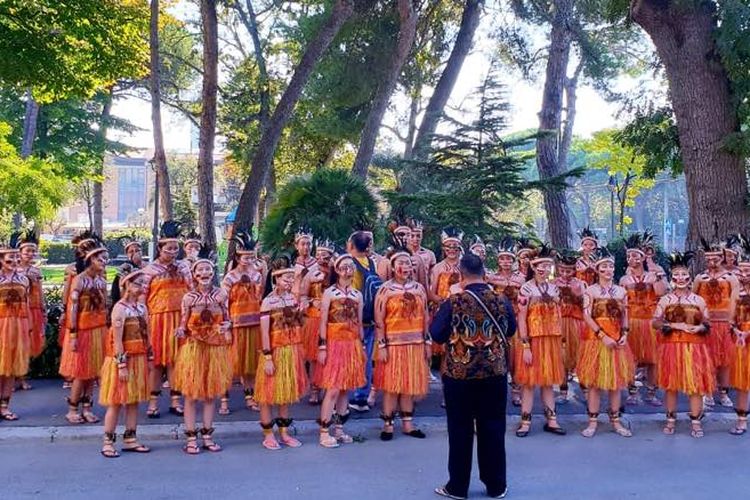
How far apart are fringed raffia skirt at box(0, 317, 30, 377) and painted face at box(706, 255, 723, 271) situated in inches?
304

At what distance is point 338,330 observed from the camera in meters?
6.67

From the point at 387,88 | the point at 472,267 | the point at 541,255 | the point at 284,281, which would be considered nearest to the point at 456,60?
the point at 387,88

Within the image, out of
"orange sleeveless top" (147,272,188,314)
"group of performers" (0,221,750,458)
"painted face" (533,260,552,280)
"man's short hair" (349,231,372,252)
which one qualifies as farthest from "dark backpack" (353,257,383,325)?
"orange sleeveless top" (147,272,188,314)

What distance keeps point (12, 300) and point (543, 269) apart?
5.74 meters

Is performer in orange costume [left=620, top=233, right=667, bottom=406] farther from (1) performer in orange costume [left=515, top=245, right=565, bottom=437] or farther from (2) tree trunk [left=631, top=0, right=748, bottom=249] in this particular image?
(2) tree trunk [left=631, top=0, right=748, bottom=249]

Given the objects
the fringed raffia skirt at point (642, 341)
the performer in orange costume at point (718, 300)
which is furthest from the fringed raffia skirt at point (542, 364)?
the performer in orange costume at point (718, 300)

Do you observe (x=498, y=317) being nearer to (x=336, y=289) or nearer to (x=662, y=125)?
(x=336, y=289)

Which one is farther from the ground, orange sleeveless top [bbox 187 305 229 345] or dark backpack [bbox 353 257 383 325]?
dark backpack [bbox 353 257 383 325]

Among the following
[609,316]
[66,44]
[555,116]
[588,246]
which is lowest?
[609,316]

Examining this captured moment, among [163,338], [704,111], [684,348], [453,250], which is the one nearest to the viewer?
[684,348]

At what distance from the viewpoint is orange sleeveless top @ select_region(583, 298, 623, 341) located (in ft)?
23.1

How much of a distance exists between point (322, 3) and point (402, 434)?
44.1ft

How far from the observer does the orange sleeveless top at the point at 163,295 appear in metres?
7.74

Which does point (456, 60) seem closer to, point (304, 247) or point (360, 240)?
point (304, 247)
